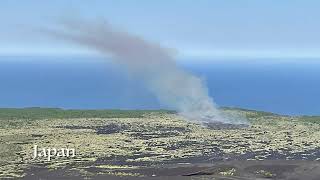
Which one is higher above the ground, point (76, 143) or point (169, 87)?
point (169, 87)

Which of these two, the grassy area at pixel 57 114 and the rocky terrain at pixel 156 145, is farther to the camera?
the grassy area at pixel 57 114

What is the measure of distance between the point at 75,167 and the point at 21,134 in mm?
23987

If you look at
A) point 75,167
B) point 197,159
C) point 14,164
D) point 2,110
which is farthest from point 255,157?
point 2,110

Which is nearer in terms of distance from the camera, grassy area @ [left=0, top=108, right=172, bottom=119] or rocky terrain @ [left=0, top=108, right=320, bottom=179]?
rocky terrain @ [left=0, top=108, right=320, bottom=179]

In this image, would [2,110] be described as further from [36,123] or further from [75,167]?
[75,167]

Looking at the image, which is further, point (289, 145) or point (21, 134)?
point (21, 134)

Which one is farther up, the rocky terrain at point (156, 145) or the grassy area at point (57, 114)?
the grassy area at point (57, 114)

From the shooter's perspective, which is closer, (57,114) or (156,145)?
(156,145)

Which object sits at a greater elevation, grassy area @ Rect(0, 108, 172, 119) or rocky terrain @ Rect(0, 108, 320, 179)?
grassy area @ Rect(0, 108, 172, 119)

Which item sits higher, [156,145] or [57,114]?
[57,114]

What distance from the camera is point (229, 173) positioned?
44.2m

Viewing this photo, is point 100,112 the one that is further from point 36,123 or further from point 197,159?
point 197,159

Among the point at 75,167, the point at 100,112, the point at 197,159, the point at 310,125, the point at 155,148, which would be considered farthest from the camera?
the point at 100,112

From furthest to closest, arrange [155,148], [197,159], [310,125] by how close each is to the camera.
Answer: [310,125], [155,148], [197,159]
